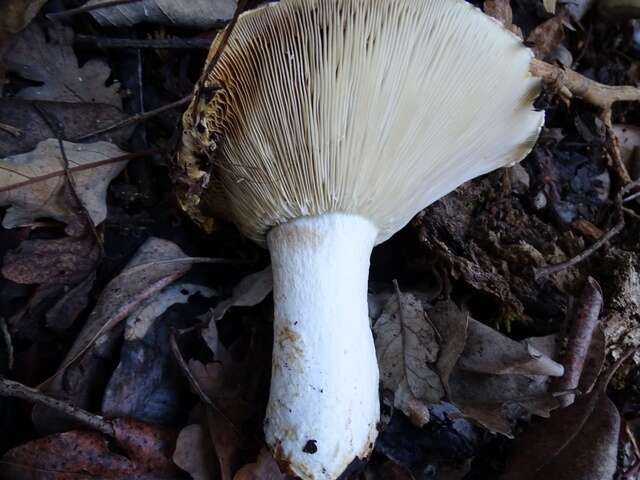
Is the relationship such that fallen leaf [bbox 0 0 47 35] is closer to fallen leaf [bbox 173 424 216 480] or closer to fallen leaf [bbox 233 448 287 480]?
fallen leaf [bbox 173 424 216 480]

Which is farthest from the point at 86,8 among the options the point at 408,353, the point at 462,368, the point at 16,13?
the point at 462,368

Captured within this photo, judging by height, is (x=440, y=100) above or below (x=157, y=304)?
above

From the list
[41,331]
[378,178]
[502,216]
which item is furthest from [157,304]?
[502,216]

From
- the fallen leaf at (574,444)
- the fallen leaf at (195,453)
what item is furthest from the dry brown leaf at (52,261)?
the fallen leaf at (574,444)

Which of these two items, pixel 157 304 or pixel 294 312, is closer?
pixel 294 312

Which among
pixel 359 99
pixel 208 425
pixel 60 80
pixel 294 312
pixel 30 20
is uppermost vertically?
pixel 359 99

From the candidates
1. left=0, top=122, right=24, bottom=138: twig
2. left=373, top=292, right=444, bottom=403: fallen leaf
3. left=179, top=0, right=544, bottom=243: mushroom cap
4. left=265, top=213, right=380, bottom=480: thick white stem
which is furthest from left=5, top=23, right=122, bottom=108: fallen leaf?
left=373, top=292, right=444, bottom=403: fallen leaf

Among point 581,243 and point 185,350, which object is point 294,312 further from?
point 581,243

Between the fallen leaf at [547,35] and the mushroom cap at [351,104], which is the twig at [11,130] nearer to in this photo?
the mushroom cap at [351,104]
